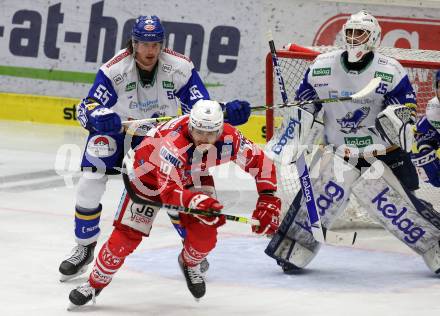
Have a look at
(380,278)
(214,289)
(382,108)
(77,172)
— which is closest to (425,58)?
(382,108)

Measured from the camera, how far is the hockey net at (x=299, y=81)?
271 inches

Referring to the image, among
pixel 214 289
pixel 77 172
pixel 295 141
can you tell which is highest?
pixel 295 141

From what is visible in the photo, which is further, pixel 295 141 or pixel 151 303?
pixel 295 141

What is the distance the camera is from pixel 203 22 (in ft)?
32.2

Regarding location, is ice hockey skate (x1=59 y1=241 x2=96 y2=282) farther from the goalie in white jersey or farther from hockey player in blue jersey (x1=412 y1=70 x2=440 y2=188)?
hockey player in blue jersey (x1=412 y1=70 x2=440 y2=188)

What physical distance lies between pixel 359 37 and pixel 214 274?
4.50ft

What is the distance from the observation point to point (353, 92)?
5.84 meters

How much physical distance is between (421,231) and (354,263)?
475 millimetres

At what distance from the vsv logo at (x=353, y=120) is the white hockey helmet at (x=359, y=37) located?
0.26m

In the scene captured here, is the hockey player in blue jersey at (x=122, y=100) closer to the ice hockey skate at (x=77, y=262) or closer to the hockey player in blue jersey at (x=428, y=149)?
the ice hockey skate at (x=77, y=262)

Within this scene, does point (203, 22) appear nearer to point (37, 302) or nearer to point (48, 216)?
point (48, 216)

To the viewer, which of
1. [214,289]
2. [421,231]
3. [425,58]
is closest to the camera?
[214,289]

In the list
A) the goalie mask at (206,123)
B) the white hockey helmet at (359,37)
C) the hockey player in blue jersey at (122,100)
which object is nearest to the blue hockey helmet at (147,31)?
the hockey player in blue jersey at (122,100)

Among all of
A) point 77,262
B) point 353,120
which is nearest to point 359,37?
point 353,120
